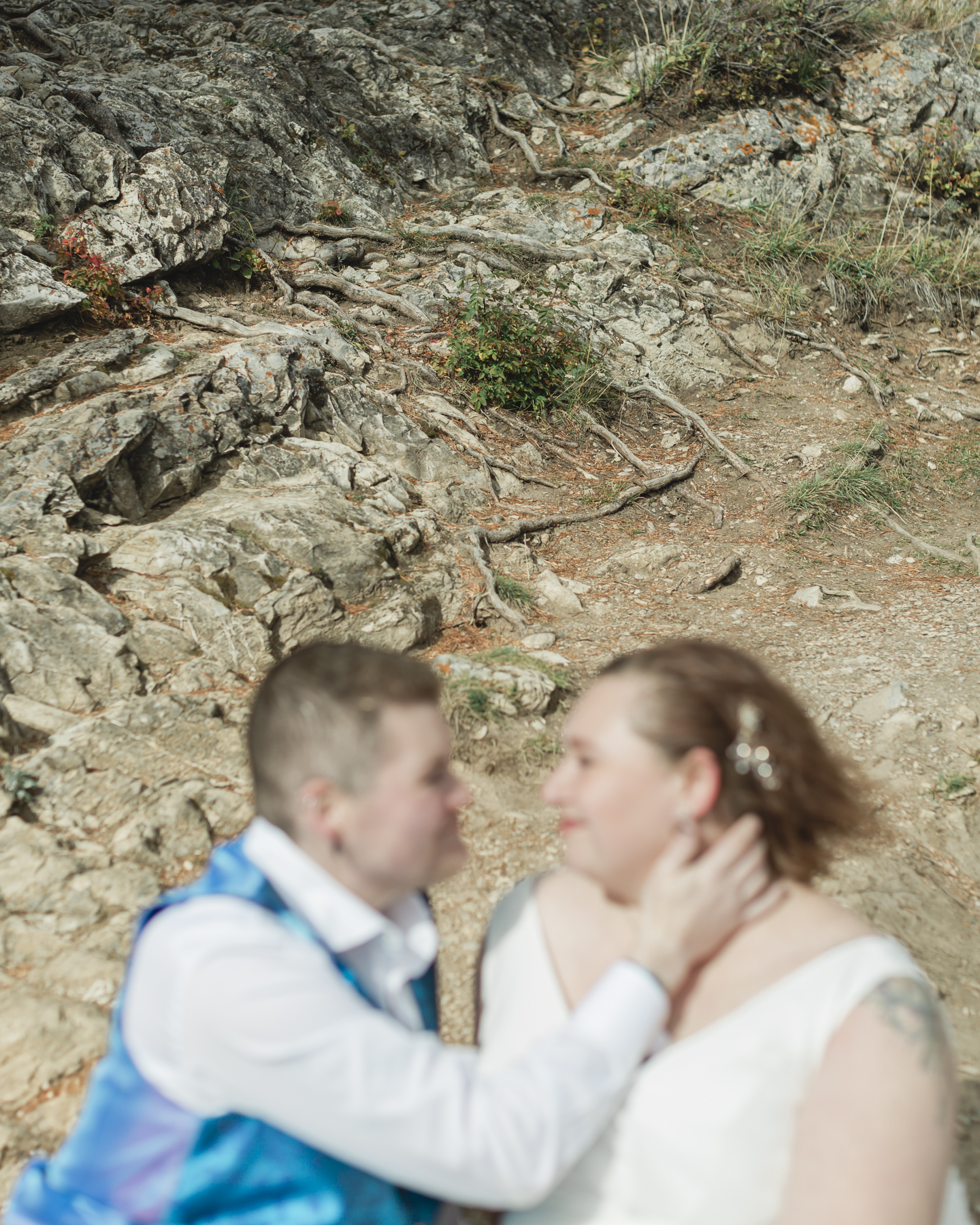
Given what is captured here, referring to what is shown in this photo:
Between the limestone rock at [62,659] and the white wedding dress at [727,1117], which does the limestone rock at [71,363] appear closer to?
the limestone rock at [62,659]

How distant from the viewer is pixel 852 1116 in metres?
1.21

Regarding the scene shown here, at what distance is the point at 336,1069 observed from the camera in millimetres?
1115

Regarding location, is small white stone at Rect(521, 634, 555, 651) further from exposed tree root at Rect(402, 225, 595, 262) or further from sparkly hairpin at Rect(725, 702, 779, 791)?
exposed tree root at Rect(402, 225, 595, 262)

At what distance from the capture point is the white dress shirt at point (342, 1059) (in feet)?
3.67

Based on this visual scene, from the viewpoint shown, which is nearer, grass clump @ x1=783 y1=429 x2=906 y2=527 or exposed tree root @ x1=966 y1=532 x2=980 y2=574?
exposed tree root @ x1=966 y1=532 x2=980 y2=574

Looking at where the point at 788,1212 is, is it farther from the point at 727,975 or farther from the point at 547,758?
the point at 547,758

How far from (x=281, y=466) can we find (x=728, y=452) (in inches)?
147

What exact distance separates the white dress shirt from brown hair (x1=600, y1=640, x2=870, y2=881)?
1.20 feet

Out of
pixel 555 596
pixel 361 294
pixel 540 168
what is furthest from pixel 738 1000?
pixel 540 168

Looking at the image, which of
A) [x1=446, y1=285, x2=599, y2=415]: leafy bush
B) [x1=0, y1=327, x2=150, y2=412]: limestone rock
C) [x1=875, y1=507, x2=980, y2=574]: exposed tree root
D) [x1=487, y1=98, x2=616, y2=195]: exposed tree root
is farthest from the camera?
[x1=487, y1=98, x2=616, y2=195]: exposed tree root

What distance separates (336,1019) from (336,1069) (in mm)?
59

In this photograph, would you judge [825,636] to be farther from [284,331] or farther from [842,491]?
[284,331]

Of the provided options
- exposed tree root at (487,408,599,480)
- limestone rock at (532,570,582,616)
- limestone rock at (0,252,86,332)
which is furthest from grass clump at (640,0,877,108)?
limestone rock at (0,252,86,332)

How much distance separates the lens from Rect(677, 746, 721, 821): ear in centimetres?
142
